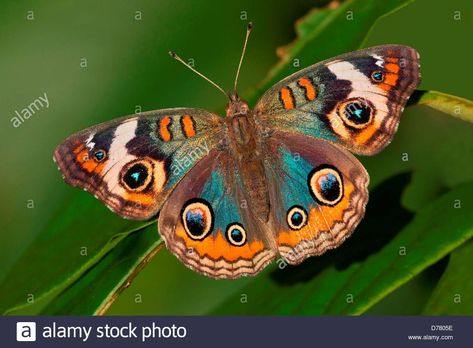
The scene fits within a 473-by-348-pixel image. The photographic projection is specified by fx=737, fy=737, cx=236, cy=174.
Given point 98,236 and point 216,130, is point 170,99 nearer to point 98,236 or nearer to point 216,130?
point 216,130

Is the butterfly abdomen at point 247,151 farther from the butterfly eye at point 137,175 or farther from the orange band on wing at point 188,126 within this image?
the butterfly eye at point 137,175

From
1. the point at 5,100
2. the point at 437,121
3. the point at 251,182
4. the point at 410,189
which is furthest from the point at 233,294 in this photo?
the point at 5,100

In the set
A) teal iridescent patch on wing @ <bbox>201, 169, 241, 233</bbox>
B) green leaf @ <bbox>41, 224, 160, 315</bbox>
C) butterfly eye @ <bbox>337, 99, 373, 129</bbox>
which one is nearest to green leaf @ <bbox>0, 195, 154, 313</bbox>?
green leaf @ <bbox>41, 224, 160, 315</bbox>

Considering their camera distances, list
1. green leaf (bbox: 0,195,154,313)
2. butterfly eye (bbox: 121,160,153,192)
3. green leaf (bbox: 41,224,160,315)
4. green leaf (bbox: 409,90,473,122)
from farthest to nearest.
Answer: butterfly eye (bbox: 121,160,153,192), green leaf (bbox: 0,195,154,313), green leaf (bbox: 41,224,160,315), green leaf (bbox: 409,90,473,122)

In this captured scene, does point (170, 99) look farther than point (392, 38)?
Yes

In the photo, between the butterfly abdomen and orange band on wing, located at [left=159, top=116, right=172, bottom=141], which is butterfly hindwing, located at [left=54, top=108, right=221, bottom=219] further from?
the butterfly abdomen

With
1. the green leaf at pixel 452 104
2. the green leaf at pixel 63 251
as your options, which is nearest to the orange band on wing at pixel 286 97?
the green leaf at pixel 452 104
